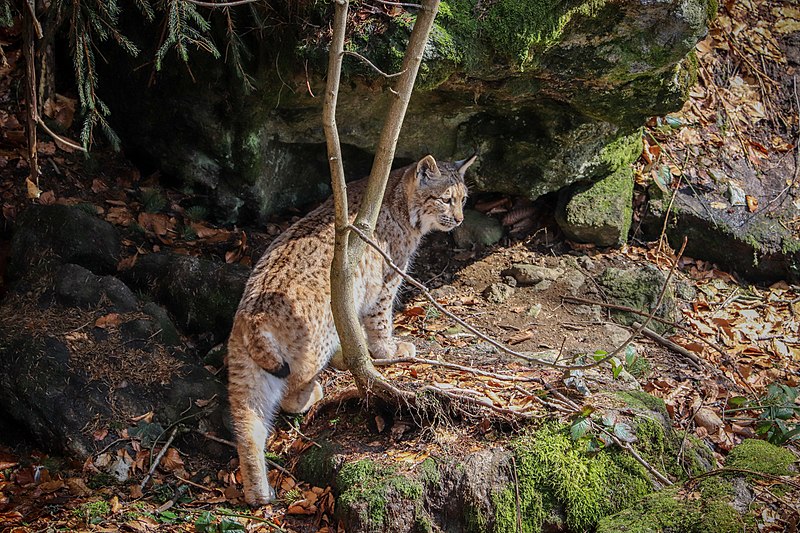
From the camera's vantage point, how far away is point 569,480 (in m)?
4.28

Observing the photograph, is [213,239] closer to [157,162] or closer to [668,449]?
[157,162]

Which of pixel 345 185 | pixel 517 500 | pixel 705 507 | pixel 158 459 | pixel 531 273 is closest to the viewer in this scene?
pixel 705 507

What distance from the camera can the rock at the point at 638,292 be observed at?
6.43 metres

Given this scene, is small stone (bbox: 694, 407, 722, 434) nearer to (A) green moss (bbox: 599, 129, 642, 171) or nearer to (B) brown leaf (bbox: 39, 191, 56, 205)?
(A) green moss (bbox: 599, 129, 642, 171)

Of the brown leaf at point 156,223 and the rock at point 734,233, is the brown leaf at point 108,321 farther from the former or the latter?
the rock at point 734,233

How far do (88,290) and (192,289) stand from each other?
736 mm

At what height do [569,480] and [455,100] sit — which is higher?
[455,100]

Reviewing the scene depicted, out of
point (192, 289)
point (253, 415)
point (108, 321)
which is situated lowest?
point (253, 415)

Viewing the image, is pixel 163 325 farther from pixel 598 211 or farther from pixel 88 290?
pixel 598 211

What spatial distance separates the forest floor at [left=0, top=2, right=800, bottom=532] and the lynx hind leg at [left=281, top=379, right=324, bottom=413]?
0.08m

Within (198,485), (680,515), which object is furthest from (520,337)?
(198,485)

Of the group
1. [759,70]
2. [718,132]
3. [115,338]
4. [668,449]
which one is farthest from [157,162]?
[759,70]

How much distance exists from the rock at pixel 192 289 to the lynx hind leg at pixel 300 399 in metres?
1.00

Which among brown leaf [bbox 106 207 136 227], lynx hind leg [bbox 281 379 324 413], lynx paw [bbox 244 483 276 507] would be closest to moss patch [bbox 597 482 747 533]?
lynx paw [bbox 244 483 276 507]
